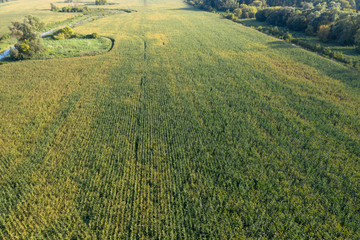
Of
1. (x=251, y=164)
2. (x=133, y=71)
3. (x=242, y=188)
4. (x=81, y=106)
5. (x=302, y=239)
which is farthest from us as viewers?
(x=133, y=71)

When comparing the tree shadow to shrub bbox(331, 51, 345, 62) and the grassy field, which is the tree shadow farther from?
the grassy field

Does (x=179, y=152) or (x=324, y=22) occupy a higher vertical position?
(x=324, y=22)

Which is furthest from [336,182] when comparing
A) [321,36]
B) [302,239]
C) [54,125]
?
[321,36]

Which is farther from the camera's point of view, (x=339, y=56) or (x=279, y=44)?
(x=279, y=44)

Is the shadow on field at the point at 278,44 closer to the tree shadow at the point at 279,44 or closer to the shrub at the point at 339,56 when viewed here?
the tree shadow at the point at 279,44

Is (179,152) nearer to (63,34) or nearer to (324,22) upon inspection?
(63,34)

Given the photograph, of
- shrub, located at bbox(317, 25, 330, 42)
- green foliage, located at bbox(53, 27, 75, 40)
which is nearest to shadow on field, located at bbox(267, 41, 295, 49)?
shrub, located at bbox(317, 25, 330, 42)

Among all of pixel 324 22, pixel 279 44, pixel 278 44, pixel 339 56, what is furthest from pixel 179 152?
pixel 324 22

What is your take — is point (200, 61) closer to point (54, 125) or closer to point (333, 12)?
point (54, 125)
